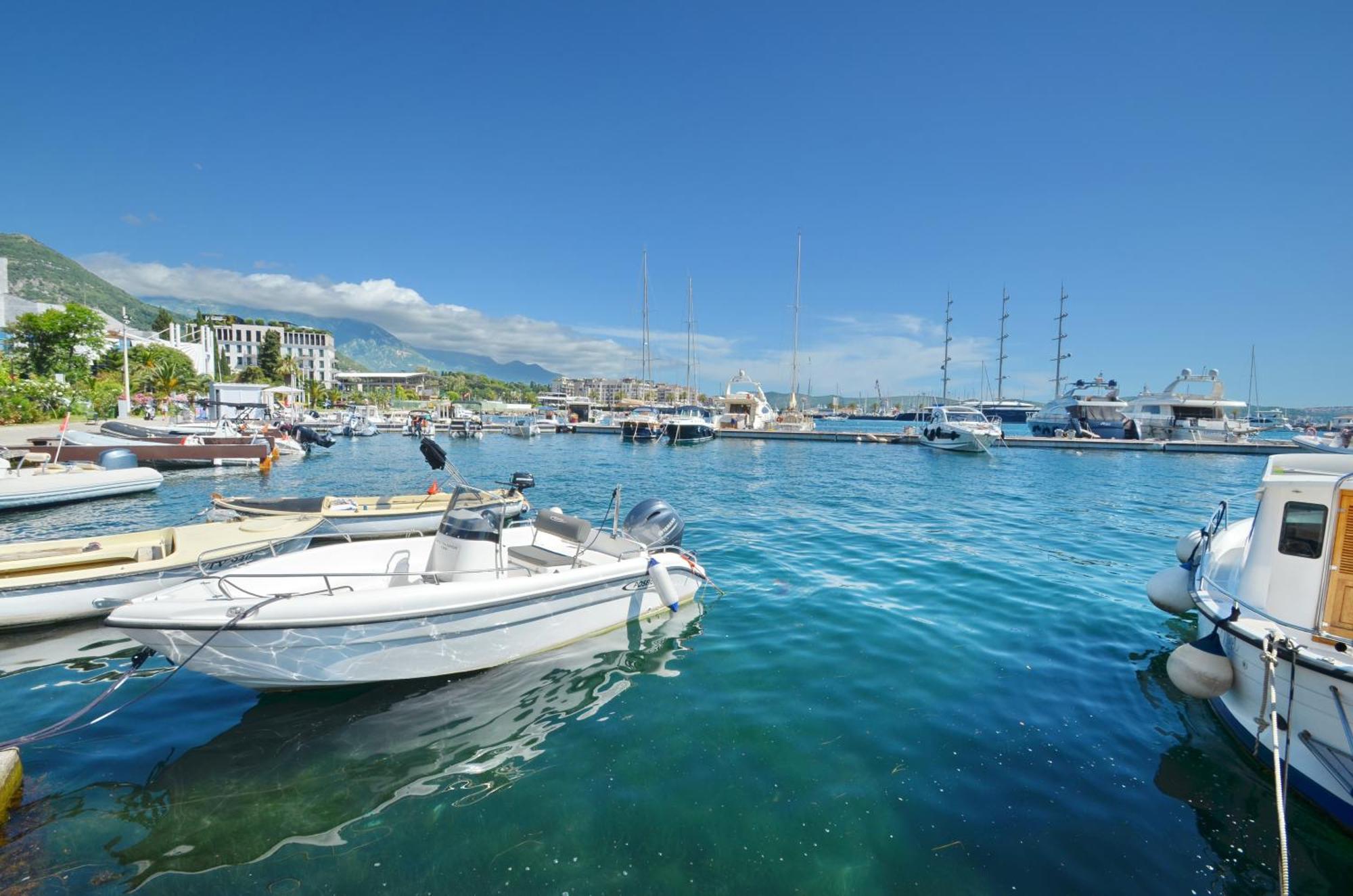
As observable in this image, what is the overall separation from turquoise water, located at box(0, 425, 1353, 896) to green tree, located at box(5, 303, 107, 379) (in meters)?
50.2

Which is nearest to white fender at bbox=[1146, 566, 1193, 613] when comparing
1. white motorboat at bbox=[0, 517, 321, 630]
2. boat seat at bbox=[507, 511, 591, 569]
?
boat seat at bbox=[507, 511, 591, 569]

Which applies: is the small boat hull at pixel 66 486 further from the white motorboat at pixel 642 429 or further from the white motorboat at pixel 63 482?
the white motorboat at pixel 642 429

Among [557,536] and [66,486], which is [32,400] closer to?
[66,486]

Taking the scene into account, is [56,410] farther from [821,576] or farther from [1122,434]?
[1122,434]

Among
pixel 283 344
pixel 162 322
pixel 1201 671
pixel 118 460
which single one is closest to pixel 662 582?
pixel 1201 671

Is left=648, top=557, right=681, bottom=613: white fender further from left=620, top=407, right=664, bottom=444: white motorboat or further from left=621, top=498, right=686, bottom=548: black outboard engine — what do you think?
left=620, top=407, right=664, bottom=444: white motorboat

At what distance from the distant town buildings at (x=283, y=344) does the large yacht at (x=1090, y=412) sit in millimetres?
128492

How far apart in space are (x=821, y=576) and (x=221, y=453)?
31678 millimetres

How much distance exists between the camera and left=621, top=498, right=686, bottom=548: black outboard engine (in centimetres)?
877

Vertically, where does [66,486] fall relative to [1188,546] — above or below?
below

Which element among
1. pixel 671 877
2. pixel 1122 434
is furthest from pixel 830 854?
pixel 1122 434

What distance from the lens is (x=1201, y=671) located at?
16.2ft

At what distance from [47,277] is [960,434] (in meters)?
264

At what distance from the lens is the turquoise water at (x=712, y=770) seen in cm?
369
